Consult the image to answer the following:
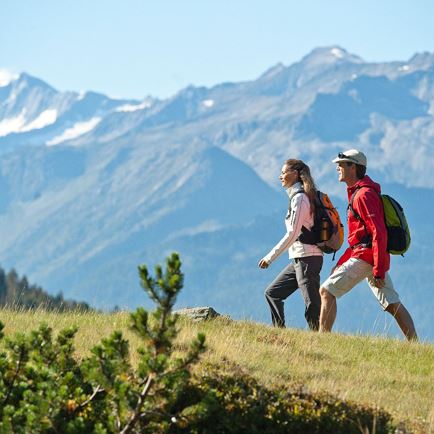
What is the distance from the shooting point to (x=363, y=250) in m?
11.9

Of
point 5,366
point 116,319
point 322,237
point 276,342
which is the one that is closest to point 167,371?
point 5,366

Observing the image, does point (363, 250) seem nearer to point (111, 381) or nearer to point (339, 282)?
point (339, 282)

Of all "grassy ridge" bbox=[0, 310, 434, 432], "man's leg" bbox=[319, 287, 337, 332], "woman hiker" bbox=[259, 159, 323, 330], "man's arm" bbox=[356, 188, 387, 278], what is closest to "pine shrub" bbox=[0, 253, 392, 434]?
"grassy ridge" bbox=[0, 310, 434, 432]

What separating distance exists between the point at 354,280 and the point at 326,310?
61cm

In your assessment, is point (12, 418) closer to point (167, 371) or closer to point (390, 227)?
point (167, 371)

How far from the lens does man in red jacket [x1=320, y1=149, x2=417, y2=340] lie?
1150 cm

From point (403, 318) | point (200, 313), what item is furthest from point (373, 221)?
point (200, 313)

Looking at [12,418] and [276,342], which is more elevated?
[276,342]

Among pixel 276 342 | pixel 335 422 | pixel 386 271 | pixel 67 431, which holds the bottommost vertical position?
pixel 67 431

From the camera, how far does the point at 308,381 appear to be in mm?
8641

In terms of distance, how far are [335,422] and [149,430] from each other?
1290 millimetres

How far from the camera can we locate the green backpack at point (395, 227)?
11562 millimetres

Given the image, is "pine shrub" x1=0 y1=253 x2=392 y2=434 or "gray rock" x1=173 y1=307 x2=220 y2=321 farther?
"gray rock" x1=173 y1=307 x2=220 y2=321

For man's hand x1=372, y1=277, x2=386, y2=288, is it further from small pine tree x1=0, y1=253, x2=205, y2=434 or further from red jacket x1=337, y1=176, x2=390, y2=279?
small pine tree x1=0, y1=253, x2=205, y2=434
